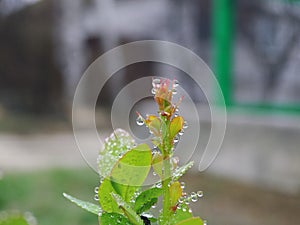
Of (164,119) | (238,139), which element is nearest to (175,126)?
(164,119)

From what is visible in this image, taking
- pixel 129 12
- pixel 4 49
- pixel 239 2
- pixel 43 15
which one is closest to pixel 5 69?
pixel 4 49

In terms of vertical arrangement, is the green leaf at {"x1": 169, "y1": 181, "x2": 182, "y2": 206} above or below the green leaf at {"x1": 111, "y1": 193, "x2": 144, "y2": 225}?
above

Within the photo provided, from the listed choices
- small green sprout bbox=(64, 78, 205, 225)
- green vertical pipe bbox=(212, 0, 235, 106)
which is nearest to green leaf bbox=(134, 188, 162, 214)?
small green sprout bbox=(64, 78, 205, 225)

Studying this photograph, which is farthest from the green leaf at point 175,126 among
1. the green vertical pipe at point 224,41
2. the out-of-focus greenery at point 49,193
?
the green vertical pipe at point 224,41

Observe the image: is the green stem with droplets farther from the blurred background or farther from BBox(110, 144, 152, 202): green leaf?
the blurred background

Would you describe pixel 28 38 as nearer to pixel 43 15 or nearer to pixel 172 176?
pixel 43 15

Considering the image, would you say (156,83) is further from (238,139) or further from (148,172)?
(238,139)
